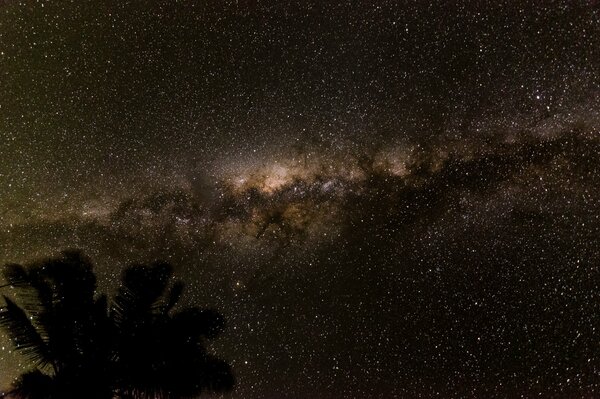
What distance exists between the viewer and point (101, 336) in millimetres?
8086

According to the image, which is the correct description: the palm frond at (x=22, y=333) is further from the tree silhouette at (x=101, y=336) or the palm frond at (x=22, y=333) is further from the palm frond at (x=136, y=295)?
the palm frond at (x=136, y=295)

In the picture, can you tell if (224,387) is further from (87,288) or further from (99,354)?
(87,288)

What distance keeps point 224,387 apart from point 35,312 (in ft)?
11.1

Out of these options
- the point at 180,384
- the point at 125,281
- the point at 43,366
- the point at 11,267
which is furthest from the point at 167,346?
the point at 11,267

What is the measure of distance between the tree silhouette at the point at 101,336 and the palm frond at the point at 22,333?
1 cm

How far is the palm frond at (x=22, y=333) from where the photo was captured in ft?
25.2

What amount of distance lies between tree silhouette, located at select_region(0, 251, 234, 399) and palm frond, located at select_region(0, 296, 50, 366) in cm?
1

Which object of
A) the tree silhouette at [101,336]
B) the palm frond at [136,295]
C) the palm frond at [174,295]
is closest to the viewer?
the tree silhouette at [101,336]

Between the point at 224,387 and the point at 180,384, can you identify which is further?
the point at 224,387

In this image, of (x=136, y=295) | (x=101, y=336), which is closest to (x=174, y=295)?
(x=136, y=295)

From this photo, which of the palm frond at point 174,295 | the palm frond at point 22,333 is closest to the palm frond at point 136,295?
the palm frond at point 174,295

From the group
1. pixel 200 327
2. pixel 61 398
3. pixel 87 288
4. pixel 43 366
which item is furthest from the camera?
pixel 200 327

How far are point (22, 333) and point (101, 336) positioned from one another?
111 centimetres

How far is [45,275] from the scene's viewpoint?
8141mm
